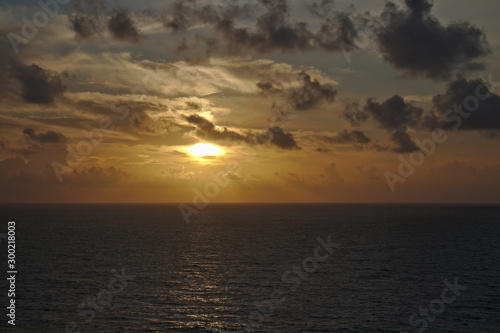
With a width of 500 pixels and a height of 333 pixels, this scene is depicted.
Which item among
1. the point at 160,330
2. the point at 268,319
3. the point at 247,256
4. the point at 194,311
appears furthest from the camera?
the point at 247,256

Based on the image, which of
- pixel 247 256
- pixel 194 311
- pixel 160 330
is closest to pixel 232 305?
pixel 194 311

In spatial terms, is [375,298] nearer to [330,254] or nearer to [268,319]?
[268,319]

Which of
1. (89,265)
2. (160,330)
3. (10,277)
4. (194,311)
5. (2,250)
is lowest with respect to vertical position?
(160,330)

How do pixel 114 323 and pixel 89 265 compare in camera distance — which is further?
pixel 89 265

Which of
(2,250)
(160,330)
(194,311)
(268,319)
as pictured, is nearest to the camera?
(160,330)

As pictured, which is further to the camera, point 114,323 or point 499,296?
point 499,296

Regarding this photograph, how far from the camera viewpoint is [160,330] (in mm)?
53719

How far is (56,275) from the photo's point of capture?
272ft

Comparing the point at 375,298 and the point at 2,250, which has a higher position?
the point at 2,250

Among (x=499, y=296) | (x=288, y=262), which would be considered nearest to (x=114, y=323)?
(x=288, y=262)

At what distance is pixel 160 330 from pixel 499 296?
54.0 m

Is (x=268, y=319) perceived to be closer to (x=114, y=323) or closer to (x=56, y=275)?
(x=114, y=323)

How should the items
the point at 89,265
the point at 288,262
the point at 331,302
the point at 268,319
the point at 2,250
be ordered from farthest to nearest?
the point at 2,250
the point at 288,262
the point at 89,265
the point at 331,302
the point at 268,319

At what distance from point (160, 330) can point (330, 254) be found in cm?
6923
